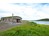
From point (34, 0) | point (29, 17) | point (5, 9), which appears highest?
point (34, 0)

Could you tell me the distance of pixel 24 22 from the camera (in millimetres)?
1951

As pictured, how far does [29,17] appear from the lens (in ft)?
6.42

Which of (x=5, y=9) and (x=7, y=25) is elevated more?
(x=5, y=9)

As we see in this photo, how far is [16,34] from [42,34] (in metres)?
0.44

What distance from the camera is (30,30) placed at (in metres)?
1.96

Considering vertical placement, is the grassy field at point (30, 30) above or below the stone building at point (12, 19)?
below

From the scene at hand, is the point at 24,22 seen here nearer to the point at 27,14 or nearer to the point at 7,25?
the point at 27,14

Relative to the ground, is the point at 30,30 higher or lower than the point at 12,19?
lower

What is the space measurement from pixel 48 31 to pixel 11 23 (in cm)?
65

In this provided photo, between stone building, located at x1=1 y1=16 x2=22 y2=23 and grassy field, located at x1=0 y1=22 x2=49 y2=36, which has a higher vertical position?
stone building, located at x1=1 y1=16 x2=22 y2=23

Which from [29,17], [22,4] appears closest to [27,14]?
[29,17]

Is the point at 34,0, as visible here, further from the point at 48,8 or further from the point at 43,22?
the point at 43,22

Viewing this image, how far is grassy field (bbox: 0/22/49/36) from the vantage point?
1.95 meters

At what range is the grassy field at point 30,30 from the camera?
1.95 meters
